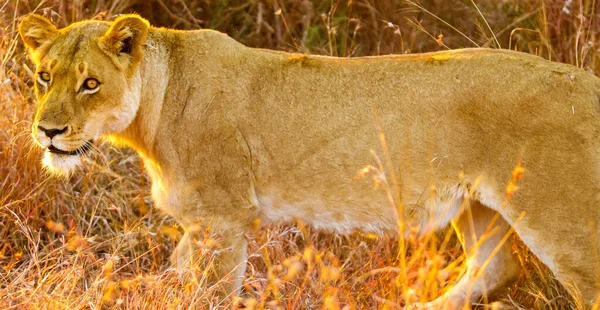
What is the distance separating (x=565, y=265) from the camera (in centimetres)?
399

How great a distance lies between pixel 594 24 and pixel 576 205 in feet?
8.76

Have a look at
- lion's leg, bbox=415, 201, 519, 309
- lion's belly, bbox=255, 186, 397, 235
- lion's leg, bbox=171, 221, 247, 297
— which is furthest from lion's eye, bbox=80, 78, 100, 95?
lion's leg, bbox=415, 201, 519, 309

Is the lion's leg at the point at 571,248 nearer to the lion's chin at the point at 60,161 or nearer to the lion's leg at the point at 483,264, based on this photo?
the lion's leg at the point at 483,264

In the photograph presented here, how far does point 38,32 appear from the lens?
14.2 feet

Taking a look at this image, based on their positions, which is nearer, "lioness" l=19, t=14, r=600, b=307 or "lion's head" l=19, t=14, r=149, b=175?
"lioness" l=19, t=14, r=600, b=307

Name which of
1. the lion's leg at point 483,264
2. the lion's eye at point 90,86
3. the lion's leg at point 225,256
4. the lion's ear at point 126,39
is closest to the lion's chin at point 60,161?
the lion's eye at point 90,86

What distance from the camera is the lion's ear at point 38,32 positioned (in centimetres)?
432

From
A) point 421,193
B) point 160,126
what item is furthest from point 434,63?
point 160,126

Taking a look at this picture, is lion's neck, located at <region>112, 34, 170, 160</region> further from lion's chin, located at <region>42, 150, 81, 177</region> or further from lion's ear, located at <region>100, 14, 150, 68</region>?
lion's chin, located at <region>42, 150, 81, 177</region>

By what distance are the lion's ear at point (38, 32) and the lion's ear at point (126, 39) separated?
0.30 m

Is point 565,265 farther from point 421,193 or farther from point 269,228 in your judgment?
point 269,228

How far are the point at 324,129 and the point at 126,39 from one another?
3.29 feet

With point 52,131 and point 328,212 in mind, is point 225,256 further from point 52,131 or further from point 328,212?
point 52,131

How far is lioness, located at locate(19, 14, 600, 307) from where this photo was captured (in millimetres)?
3963
